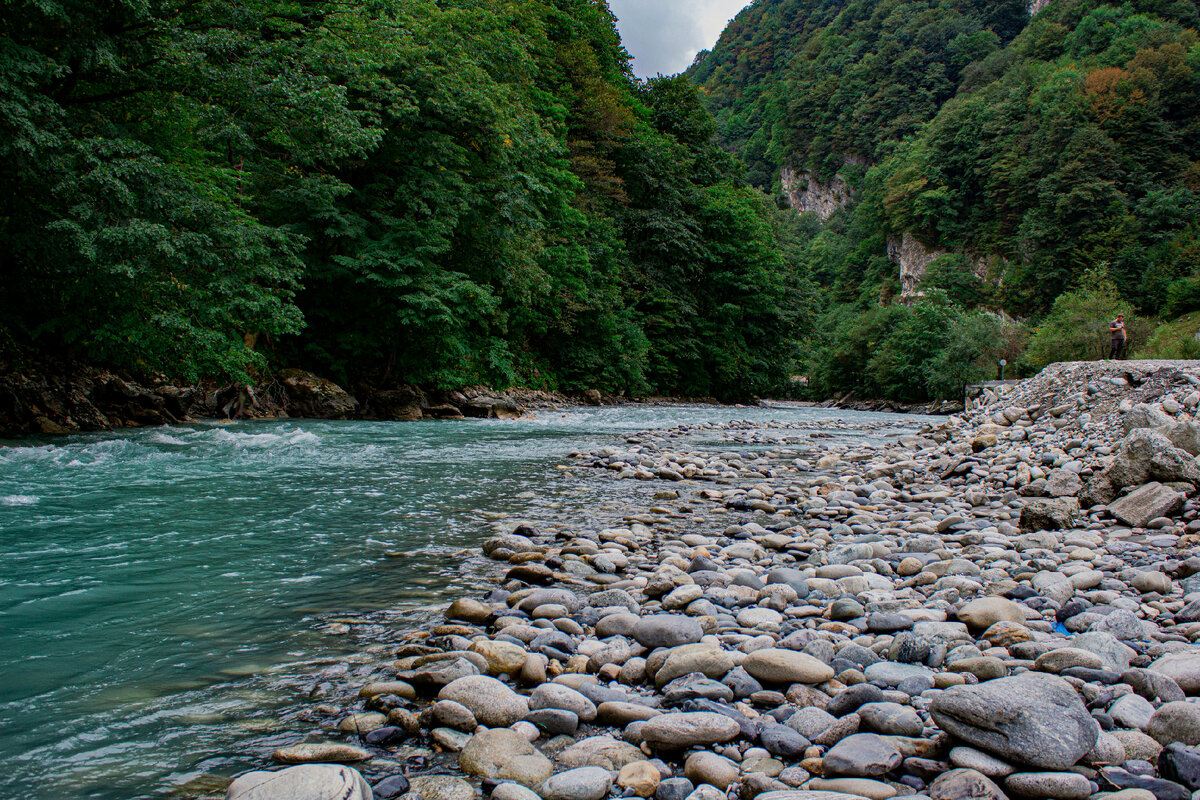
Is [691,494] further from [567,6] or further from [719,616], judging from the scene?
[567,6]

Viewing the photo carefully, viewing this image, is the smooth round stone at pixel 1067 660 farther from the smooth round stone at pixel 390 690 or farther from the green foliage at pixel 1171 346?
the green foliage at pixel 1171 346

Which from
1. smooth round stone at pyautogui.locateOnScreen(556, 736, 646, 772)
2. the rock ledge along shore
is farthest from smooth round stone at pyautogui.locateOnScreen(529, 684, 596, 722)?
smooth round stone at pyautogui.locateOnScreen(556, 736, 646, 772)

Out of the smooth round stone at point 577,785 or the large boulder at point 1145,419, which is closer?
the smooth round stone at point 577,785

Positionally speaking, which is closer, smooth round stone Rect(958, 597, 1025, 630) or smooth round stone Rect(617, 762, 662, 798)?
smooth round stone Rect(617, 762, 662, 798)

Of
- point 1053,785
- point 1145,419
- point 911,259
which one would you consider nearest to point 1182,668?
point 1053,785

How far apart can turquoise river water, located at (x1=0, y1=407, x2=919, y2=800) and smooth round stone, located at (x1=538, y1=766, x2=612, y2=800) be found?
2.89 feet

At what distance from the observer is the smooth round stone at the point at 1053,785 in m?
1.59

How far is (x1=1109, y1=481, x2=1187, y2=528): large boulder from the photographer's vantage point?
4.61 m

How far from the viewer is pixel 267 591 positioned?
3.50m

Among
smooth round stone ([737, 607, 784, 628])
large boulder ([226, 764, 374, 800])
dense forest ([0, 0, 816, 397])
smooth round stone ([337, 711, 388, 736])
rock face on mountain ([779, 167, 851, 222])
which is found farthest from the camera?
rock face on mountain ([779, 167, 851, 222])

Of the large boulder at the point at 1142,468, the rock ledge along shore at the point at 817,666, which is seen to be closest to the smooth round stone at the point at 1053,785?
the rock ledge along shore at the point at 817,666

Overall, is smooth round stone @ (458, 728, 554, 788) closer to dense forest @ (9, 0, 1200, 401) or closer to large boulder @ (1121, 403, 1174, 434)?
large boulder @ (1121, 403, 1174, 434)

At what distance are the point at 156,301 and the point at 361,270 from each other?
6741 millimetres

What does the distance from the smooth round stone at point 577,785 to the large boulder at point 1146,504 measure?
4761mm
